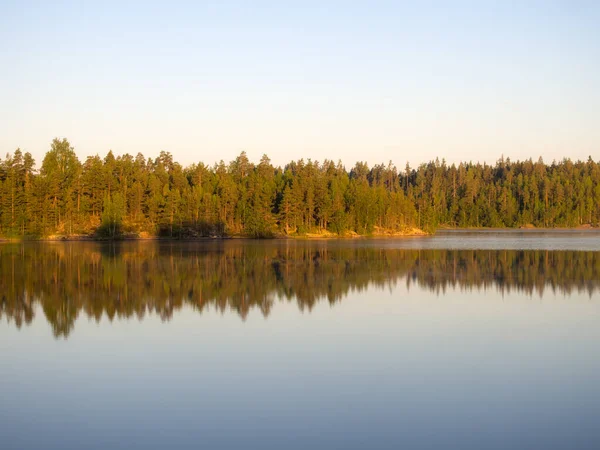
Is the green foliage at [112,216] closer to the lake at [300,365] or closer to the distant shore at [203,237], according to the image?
the distant shore at [203,237]

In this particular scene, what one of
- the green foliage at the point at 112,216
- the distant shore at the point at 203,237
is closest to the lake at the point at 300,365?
the distant shore at the point at 203,237

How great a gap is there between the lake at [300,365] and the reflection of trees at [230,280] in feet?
0.92

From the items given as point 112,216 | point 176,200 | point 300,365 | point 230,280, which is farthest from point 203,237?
point 300,365

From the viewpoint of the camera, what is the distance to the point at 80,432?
1170cm

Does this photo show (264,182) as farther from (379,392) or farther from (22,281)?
(379,392)

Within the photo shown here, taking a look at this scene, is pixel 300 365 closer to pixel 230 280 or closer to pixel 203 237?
pixel 230 280

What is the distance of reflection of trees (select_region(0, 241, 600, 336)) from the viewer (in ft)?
89.4

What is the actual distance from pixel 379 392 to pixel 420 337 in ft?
22.3

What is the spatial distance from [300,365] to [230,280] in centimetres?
2018

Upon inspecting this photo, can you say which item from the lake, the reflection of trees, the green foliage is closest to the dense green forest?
the green foliage

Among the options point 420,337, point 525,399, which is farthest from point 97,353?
point 525,399

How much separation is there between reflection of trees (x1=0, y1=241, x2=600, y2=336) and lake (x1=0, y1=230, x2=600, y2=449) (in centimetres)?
28

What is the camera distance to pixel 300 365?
54.7ft

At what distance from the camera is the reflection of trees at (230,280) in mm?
27234
